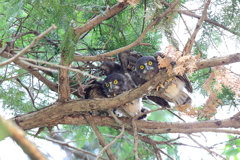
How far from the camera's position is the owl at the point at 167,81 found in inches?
117

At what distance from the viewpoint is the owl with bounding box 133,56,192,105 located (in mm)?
2963

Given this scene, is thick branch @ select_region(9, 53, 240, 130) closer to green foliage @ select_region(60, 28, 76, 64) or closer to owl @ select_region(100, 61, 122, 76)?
green foliage @ select_region(60, 28, 76, 64)

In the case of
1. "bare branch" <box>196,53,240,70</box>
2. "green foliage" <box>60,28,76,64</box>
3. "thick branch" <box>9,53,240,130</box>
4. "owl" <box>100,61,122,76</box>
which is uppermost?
"owl" <box>100,61,122,76</box>

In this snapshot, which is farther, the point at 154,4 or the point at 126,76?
the point at 126,76

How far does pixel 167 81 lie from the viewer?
2766 mm

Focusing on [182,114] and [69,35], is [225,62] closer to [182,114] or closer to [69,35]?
[182,114]

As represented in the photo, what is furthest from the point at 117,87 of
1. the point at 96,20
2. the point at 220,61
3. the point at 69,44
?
the point at 220,61

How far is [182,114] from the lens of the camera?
103 inches

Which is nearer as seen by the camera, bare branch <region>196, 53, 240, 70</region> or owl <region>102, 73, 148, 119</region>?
bare branch <region>196, 53, 240, 70</region>

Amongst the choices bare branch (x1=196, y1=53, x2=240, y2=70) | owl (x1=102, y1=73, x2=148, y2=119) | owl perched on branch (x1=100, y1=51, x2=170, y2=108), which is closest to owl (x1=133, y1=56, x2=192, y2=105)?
owl perched on branch (x1=100, y1=51, x2=170, y2=108)

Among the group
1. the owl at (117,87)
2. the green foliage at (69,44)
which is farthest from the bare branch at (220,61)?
the owl at (117,87)

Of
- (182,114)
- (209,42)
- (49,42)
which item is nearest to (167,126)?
(182,114)

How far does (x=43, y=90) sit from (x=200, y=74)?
2.10 m

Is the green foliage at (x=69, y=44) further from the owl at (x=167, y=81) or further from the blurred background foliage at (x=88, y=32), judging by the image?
the owl at (x=167, y=81)
